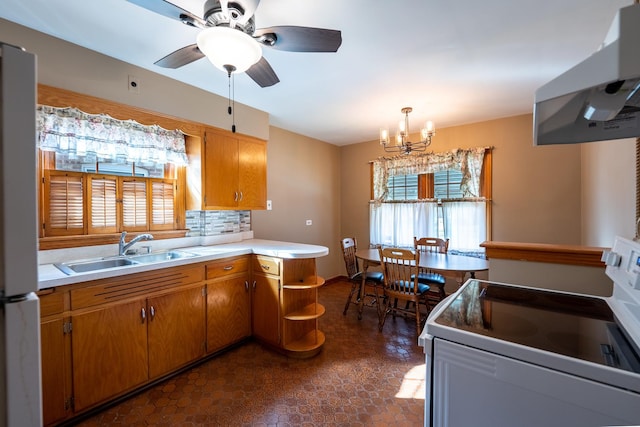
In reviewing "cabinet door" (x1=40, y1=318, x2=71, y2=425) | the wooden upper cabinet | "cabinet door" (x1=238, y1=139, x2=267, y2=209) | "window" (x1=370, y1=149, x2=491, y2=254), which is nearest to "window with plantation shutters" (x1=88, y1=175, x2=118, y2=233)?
the wooden upper cabinet

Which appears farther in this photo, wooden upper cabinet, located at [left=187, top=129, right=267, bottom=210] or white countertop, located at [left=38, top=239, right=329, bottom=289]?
wooden upper cabinet, located at [left=187, top=129, right=267, bottom=210]

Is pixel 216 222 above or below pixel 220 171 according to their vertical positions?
below

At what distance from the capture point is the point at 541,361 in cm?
79

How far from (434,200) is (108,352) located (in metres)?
3.86

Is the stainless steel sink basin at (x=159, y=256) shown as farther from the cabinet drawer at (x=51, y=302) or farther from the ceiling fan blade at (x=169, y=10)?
the ceiling fan blade at (x=169, y=10)

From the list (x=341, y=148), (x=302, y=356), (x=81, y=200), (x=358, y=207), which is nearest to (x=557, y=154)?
(x=358, y=207)

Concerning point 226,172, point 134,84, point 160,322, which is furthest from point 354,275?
point 134,84

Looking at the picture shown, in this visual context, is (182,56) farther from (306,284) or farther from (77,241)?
(306,284)

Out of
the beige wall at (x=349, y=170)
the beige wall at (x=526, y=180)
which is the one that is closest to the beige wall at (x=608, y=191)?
the beige wall at (x=349, y=170)

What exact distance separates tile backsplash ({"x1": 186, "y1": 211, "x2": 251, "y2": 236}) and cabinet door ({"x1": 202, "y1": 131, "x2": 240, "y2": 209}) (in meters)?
0.25

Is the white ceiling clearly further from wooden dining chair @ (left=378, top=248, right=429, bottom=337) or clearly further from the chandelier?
wooden dining chair @ (left=378, top=248, right=429, bottom=337)

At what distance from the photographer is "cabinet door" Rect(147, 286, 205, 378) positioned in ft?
6.31

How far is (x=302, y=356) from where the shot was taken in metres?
2.30

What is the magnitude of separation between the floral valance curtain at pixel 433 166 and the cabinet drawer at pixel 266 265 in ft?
8.09
